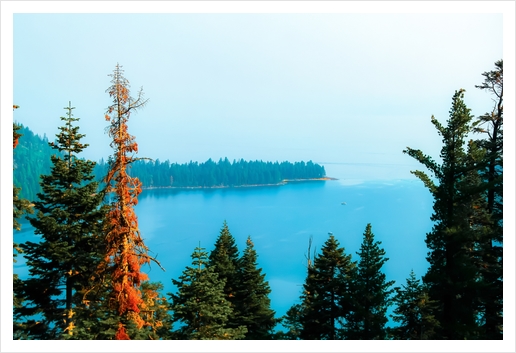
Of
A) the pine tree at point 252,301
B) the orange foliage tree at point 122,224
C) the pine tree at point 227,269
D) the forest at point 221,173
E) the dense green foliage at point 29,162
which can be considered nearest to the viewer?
the orange foliage tree at point 122,224

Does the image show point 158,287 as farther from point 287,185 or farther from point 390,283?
point 287,185

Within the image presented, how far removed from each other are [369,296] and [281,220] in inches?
187

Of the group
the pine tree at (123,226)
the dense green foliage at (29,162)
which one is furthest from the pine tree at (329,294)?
the dense green foliage at (29,162)

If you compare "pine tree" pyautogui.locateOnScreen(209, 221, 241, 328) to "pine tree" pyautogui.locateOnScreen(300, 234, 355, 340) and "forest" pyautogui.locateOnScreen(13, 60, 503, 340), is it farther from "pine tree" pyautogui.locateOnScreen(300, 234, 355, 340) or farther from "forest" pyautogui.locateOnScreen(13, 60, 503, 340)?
"pine tree" pyautogui.locateOnScreen(300, 234, 355, 340)

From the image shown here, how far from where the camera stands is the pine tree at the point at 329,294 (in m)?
5.85

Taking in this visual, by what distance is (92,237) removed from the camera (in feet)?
19.4

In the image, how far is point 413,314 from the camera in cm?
567

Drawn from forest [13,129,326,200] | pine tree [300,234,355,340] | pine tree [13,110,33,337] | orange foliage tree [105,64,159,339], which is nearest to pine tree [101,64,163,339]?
orange foliage tree [105,64,159,339]

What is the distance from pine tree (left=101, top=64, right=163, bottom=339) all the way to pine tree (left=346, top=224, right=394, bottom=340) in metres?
2.45

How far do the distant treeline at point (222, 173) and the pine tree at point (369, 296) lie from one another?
434cm

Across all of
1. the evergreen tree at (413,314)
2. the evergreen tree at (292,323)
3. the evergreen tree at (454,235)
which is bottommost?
the evergreen tree at (292,323)

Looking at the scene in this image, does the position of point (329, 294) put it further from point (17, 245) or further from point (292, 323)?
point (17, 245)

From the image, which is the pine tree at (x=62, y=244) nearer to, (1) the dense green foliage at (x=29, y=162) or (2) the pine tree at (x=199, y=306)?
(2) the pine tree at (x=199, y=306)

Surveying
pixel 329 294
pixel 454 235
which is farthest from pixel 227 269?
pixel 454 235
